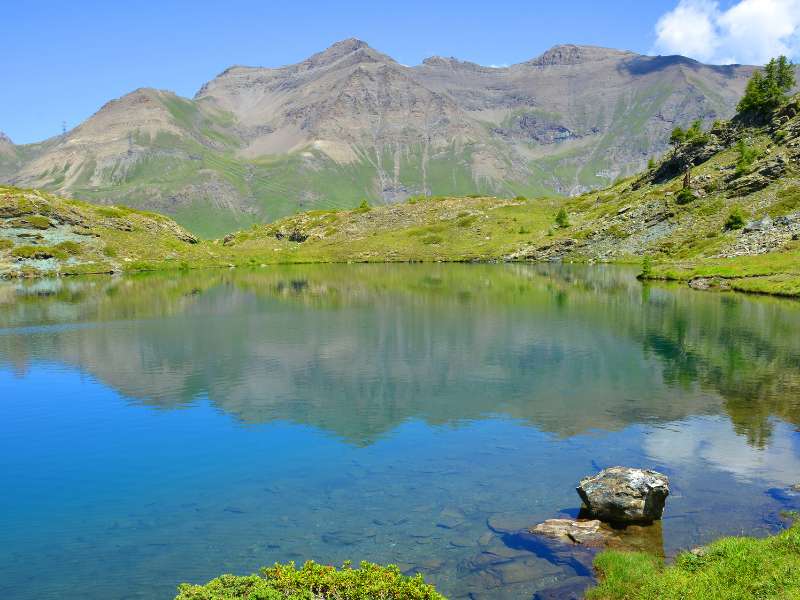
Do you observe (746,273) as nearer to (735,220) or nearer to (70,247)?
(735,220)

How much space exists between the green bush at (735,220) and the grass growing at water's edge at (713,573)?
5461 inches

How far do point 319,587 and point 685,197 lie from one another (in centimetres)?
17604

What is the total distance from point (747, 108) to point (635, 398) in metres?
186

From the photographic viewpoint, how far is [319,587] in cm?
1819

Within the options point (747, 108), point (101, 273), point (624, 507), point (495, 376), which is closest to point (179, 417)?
point (495, 376)

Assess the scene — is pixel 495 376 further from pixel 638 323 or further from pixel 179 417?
pixel 638 323

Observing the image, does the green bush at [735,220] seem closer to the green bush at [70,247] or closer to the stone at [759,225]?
the stone at [759,225]

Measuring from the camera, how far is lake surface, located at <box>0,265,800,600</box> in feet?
76.4

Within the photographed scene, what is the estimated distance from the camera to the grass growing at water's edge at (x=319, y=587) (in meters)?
17.6

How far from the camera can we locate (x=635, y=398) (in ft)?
145

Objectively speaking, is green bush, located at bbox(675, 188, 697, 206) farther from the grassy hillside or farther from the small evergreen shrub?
the small evergreen shrub

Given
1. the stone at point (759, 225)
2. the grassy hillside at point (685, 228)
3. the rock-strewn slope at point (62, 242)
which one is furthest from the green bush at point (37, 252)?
Result: the stone at point (759, 225)

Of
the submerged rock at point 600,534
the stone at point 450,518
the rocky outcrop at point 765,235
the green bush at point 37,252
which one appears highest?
the rocky outcrop at point 765,235

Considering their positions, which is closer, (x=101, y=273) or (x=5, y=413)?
(x=5, y=413)
